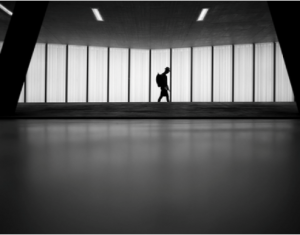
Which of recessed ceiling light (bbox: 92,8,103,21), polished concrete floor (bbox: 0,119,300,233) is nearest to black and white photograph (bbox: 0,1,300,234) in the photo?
polished concrete floor (bbox: 0,119,300,233)

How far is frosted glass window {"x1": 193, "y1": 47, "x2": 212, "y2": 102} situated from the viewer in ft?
64.2

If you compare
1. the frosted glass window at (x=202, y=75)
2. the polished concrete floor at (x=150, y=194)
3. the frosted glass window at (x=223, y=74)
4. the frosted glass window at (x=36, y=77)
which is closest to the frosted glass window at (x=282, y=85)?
the frosted glass window at (x=223, y=74)

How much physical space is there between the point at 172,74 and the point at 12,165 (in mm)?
19055

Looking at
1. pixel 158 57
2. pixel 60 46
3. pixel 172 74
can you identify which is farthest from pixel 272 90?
pixel 60 46

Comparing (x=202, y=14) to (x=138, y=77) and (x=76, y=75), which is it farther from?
(x=76, y=75)

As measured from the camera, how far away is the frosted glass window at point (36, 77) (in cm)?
1898

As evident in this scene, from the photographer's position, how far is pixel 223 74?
19359 millimetres

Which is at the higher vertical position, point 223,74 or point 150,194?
point 223,74

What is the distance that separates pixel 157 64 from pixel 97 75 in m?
4.75

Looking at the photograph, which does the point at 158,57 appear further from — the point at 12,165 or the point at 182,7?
the point at 12,165

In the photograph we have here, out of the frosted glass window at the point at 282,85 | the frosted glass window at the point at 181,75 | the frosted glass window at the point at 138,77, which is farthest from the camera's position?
the frosted glass window at the point at 138,77

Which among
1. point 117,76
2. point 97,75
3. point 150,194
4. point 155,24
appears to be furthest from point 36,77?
point 150,194

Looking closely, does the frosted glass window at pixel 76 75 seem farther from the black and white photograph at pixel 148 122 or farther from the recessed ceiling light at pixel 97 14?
the recessed ceiling light at pixel 97 14

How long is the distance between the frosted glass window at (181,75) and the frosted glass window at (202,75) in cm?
53
